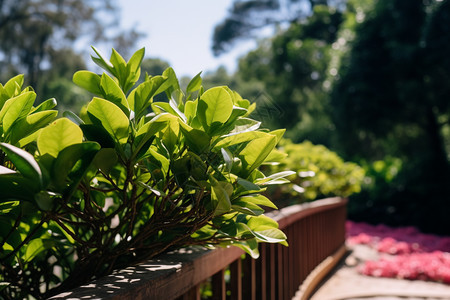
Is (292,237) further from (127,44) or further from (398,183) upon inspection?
(127,44)

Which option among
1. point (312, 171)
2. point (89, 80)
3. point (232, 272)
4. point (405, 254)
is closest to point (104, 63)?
point (89, 80)

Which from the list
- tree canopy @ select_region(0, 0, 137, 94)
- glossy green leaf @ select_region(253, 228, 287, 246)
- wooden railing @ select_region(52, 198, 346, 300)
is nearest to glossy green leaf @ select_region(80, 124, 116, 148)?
wooden railing @ select_region(52, 198, 346, 300)

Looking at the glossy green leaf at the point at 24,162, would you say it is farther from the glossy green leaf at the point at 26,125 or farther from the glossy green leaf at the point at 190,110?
the glossy green leaf at the point at 190,110

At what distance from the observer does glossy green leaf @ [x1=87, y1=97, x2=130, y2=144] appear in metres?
1.00

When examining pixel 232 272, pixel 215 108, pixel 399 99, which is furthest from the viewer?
pixel 399 99

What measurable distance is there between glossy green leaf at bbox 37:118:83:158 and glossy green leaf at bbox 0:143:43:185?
6 cm

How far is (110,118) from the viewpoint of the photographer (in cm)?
102

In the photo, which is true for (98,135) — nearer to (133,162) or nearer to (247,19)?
(133,162)

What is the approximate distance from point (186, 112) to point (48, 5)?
28.6m

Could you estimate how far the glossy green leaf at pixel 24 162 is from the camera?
0.76 m

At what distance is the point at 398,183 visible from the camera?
Result: 13.1 meters

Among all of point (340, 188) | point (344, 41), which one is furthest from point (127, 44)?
point (340, 188)

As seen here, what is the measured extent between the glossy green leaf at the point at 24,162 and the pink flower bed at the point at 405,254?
5.62 m

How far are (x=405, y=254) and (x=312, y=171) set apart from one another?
5.12 metres
